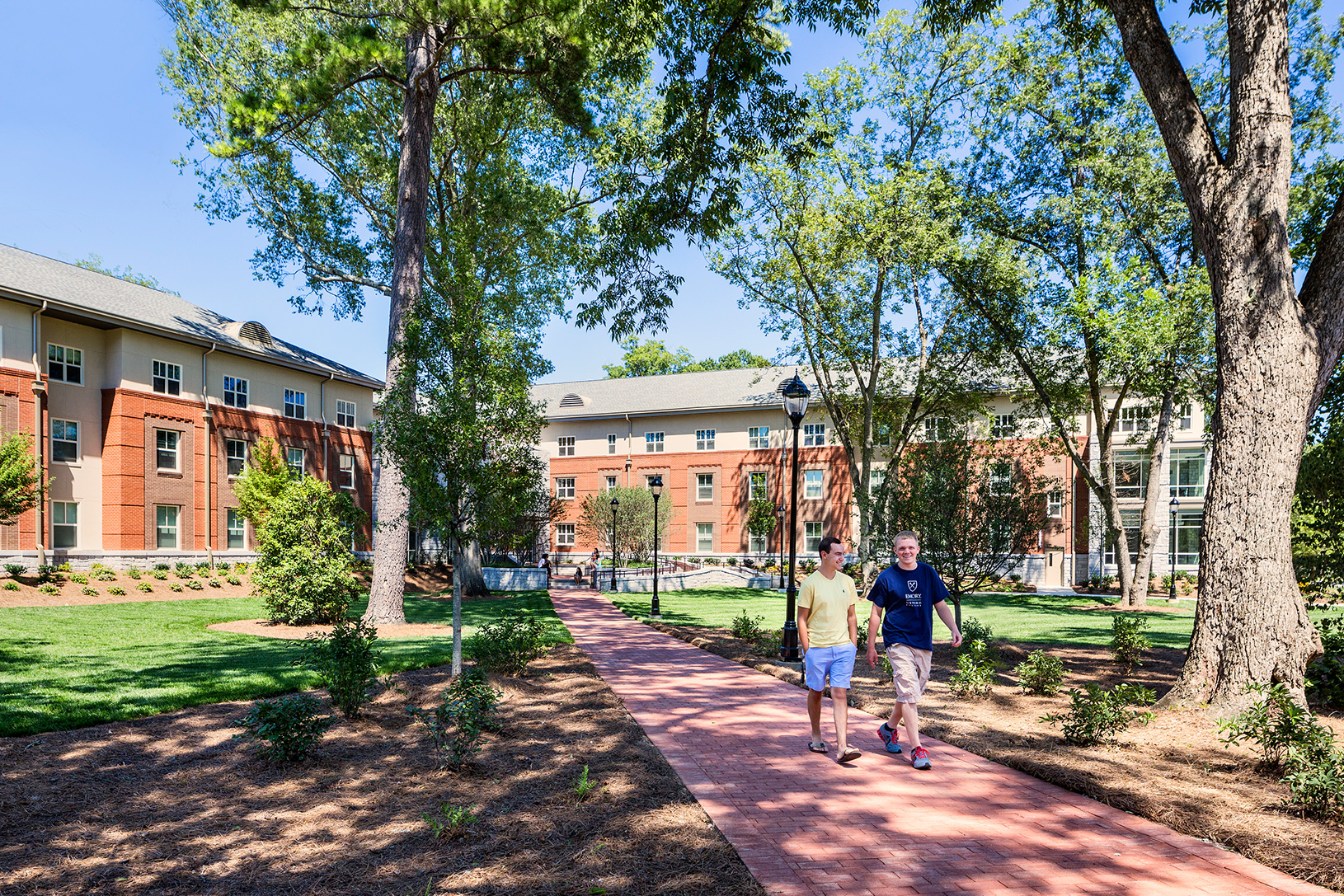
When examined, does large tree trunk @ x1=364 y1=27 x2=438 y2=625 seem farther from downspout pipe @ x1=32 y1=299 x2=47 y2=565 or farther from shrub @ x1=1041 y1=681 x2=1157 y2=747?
downspout pipe @ x1=32 y1=299 x2=47 y2=565

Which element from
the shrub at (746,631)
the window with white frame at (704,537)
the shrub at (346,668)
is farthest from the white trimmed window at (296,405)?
the shrub at (346,668)

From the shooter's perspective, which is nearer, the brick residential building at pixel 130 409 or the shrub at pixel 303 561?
the shrub at pixel 303 561

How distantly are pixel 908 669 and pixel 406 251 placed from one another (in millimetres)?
13792

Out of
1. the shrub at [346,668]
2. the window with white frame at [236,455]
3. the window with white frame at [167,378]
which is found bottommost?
the shrub at [346,668]

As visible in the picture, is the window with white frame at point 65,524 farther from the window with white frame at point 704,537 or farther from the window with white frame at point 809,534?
the window with white frame at point 809,534

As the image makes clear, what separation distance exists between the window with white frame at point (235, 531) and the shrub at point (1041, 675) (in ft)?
96.6

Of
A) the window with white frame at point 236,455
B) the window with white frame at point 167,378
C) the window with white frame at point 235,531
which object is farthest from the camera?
the window with white frame at point 236,455

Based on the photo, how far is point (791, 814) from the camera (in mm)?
5168

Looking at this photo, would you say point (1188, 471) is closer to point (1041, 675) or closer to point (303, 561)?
point (1041, 675)

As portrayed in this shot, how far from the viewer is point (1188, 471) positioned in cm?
3925

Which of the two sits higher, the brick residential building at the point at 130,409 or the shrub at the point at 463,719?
the brick residential building at the point at 130,409

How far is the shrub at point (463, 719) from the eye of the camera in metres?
6.07

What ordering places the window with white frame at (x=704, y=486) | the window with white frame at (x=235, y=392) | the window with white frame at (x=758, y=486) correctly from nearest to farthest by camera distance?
1. the window with white frame at (x=235, y=392)
2. the window with white frame at (x=758, y=486)
3. the window with white frame at (x=704, y=486)

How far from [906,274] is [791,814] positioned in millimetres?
24323
